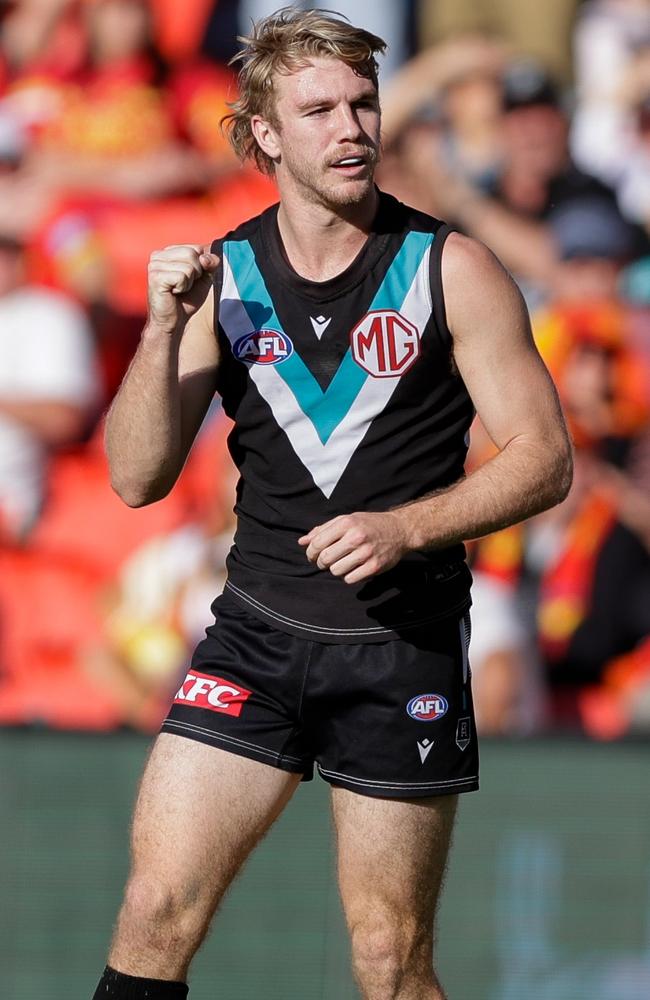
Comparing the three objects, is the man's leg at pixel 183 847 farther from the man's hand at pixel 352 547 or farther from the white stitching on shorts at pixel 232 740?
the man's hand at pixel 352 547

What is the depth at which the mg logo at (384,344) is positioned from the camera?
357 centimetres

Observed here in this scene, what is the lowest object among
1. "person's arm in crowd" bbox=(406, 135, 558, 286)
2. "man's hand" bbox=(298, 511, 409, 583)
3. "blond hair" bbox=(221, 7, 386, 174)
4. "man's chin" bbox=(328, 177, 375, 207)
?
"man's hand" bbox=(298, 511, 409, 583)

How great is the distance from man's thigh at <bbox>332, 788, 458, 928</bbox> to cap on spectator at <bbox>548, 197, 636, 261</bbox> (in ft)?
14.3

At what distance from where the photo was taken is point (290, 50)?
3.59 meters

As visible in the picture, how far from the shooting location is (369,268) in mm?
3609

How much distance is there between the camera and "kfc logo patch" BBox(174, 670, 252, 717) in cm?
361

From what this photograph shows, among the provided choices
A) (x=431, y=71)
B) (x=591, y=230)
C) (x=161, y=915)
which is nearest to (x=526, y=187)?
(x=591, y=230)

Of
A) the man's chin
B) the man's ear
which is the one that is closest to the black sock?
the man's chin

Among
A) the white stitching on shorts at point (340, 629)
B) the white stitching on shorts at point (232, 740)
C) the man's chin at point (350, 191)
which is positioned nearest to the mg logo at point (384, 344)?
the man's chin at point (350, 191)

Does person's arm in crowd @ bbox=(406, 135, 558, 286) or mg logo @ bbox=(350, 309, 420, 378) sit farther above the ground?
person's arm in crowd @ bbox=(406, 135, 558, 286)

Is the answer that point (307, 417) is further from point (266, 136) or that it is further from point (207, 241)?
point (207, 241)

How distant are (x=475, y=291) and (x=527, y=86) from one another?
14.2 feet

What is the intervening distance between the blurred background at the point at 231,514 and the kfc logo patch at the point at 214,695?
344cm

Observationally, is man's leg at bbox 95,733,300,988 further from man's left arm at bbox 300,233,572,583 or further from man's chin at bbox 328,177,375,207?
man's chin at bbox 328,177,375,207
